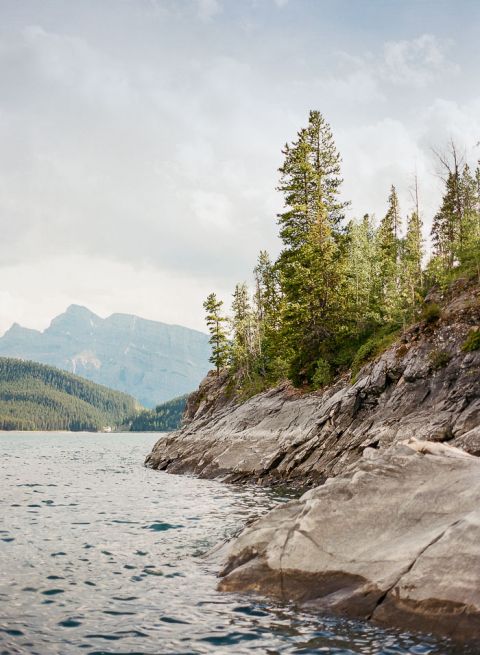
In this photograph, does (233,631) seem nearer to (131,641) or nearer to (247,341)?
(131,641)

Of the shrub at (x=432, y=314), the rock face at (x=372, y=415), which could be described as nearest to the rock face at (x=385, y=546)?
the rock face at (x=372, y=415)

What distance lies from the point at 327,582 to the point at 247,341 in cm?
6179

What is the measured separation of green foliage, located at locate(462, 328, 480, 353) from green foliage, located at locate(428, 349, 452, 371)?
0.94m

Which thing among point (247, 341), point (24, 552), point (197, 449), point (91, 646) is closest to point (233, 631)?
point (91, 646)

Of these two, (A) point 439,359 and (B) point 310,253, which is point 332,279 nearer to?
(B) point 310,253

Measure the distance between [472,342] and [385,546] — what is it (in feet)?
62.7

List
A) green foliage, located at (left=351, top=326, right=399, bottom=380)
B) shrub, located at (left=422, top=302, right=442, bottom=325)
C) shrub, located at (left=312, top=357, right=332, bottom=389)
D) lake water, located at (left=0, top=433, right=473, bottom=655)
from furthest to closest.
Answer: shrub, located at (left=312, top=357, right=332, bottom=389) → green foliage, located at (left=351, top=326, right=399, bottom=380) → shrub, located at (left=422, top=302, right=442, bottom=325) → lake water, located at (left=0, top=433, right=473, bottom=655)

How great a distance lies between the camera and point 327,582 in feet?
34.0

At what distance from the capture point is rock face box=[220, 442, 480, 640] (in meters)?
8.88

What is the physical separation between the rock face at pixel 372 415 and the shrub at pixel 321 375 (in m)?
1.09

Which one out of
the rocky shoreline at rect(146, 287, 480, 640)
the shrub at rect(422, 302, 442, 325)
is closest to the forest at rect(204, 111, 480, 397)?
the shrub at rect(422, 302, 442, 325)

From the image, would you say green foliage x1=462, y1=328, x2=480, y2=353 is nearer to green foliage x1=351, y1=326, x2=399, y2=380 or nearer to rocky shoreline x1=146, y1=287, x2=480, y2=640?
rocky shoreline x1=146, y1=287, x2=480, y2=640

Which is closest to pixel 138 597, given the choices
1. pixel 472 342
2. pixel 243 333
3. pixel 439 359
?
pixel 439 359

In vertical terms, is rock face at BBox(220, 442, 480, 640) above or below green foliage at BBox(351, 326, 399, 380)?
below
